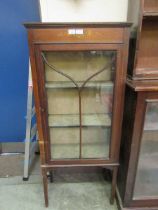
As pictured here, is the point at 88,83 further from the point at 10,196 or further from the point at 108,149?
the point at 10,196

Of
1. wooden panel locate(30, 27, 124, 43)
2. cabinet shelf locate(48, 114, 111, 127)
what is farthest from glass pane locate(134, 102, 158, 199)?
wooden panel locate(30, 27, 124, 43)

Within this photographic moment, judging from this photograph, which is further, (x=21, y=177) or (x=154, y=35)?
(x=21, y=177)

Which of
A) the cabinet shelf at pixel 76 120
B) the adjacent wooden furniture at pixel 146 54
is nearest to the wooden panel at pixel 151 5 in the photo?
the adjacent wooden furniture at pixel 146 54

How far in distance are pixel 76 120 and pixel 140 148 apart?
0.47 metres

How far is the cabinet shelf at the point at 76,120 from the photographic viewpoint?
131cm

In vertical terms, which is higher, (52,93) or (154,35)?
(154,35)

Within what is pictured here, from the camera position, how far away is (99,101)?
50.8 inches

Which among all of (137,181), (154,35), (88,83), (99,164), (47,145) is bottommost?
(137,181)

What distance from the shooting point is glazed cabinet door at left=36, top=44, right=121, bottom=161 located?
3.70 ft

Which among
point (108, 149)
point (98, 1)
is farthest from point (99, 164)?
point (98, 1)

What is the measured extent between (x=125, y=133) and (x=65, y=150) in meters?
0.47

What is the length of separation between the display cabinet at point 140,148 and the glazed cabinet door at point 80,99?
105mm

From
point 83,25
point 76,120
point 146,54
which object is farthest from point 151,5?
point 76,120

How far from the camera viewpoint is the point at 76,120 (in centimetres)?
133
